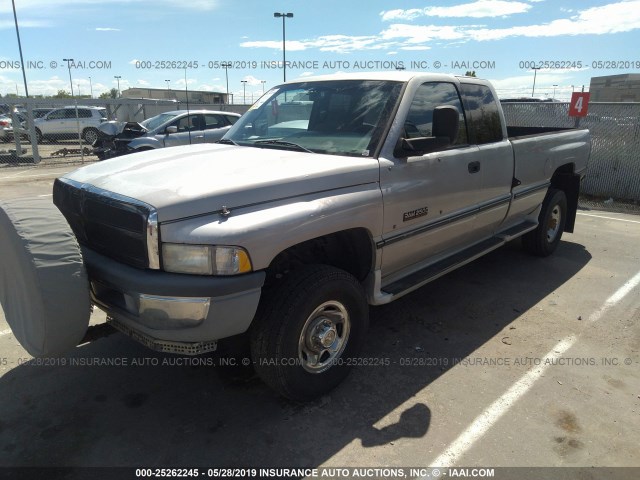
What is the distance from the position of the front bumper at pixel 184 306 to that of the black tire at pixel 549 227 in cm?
439

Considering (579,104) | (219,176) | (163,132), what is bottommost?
(163,132)

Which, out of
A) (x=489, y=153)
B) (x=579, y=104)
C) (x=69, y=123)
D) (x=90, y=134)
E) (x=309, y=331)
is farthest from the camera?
(x=69, y=123)

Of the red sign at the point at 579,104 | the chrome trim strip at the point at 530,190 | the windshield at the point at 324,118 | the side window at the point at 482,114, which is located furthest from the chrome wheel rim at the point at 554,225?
the red sign at the point at 579,104

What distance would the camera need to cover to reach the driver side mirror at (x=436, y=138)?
3312 millimetres

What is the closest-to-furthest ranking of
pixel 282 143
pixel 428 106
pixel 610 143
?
pixel 282 143 < pixel 428 106 < pixel 610 143

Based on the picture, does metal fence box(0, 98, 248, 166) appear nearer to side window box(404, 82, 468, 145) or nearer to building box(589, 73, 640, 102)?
side window box(404, 82, 468, 145)

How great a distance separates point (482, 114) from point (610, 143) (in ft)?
22.7

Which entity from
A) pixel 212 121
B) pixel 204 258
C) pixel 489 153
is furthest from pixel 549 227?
pixel 212 121

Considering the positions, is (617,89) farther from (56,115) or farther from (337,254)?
(337,254)

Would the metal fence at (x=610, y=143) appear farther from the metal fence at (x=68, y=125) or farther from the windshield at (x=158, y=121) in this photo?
the metal fence at (x=68, y=125)

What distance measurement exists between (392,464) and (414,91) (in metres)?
2.62

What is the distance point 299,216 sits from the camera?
2666 mm

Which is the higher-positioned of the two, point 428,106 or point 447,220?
point 428,106

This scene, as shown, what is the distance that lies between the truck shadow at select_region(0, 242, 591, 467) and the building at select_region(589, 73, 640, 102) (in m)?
34.8
